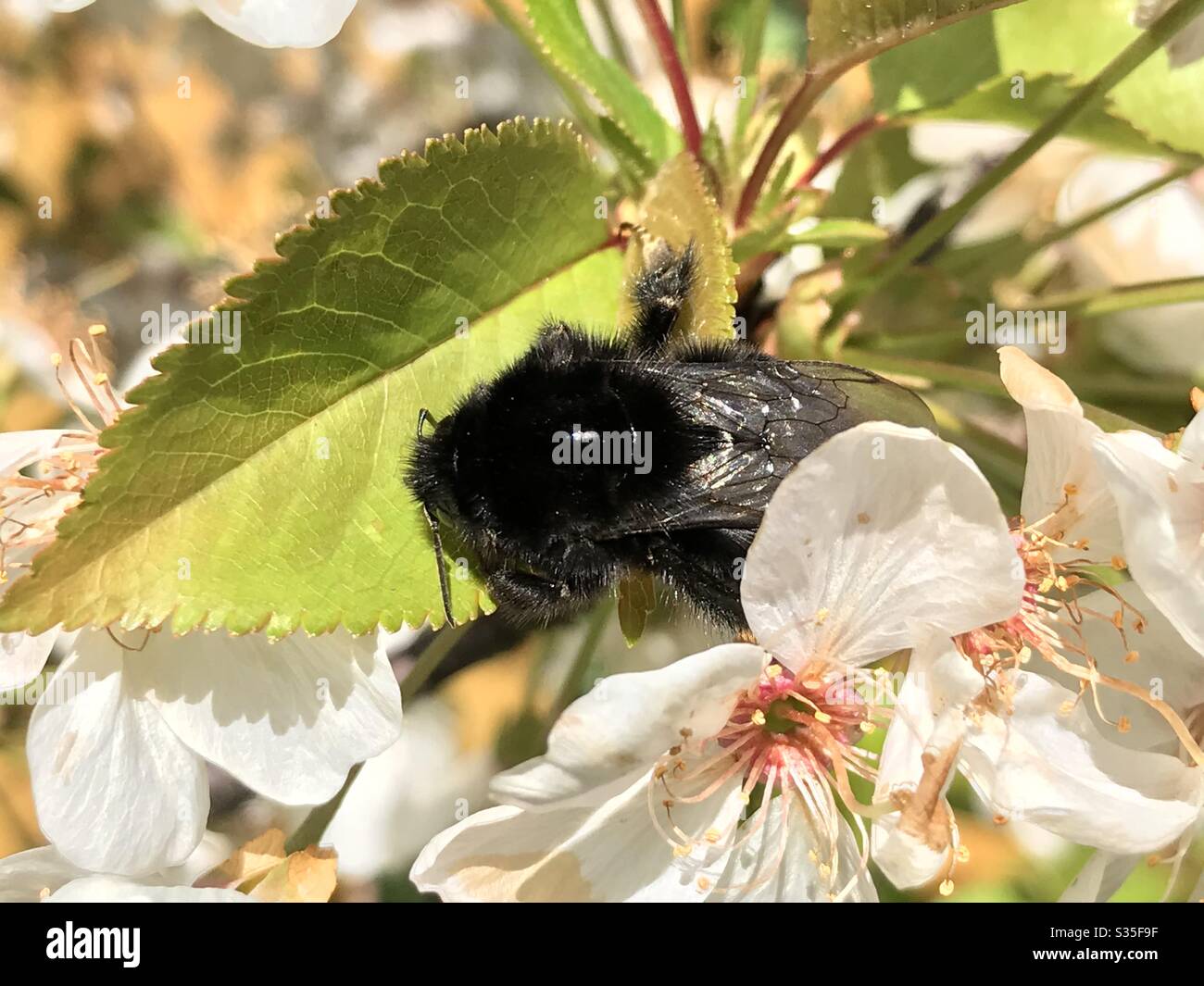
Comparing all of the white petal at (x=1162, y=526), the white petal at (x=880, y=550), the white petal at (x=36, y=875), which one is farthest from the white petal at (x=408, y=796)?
the white petal at (x=1162, y=526)

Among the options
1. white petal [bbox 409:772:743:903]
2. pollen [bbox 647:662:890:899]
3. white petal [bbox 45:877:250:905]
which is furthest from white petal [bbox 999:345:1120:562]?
white petal [bbox 45:877:250:905]

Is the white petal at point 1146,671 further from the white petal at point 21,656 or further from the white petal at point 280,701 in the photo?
the white petal at point 21,656

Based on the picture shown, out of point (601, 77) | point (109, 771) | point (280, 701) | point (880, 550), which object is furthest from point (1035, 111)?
point (109, 771)

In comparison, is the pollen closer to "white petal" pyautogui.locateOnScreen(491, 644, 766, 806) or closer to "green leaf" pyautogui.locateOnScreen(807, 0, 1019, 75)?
"white petal" pyautogui.locateOnScreen(491, 644, 766, 806)

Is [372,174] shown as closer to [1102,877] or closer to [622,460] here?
[622,460]
